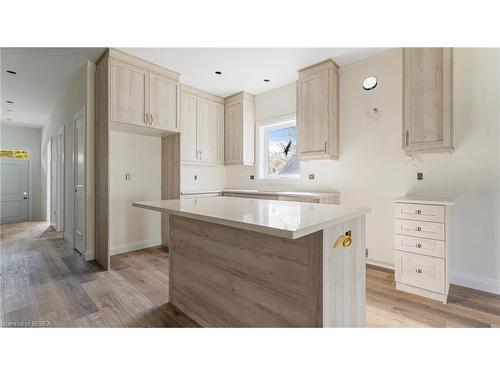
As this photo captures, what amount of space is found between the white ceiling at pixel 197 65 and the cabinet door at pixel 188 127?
11.2 inches

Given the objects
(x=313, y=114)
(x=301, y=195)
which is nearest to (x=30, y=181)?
(x=301, y=195)

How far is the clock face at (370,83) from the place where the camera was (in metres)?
2.97

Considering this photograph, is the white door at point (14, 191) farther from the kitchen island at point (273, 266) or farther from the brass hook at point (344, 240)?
the brass hook at point (344, 240)

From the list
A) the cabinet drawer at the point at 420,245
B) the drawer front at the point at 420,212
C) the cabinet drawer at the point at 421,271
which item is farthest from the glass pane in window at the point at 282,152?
the cabinet drawer at the point at 421,271

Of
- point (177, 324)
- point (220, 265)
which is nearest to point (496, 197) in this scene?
point (220, 265)

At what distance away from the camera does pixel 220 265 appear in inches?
65.1

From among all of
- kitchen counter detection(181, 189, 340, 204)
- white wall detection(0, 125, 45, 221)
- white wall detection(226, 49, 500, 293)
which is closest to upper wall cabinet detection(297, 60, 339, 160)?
white wall detection(226, 49, 500, 293)

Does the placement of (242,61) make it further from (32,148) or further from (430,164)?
(32,148)

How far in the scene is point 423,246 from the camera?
2195mm

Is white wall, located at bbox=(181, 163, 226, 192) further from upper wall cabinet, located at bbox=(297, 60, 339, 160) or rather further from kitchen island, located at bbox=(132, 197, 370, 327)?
kitchen island, located at bbox=(132, 197, 370, 327)

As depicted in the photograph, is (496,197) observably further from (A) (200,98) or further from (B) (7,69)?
(B) (7,69)

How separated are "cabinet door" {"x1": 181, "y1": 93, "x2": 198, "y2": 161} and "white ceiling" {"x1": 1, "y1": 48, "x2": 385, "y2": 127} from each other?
29 centimetres

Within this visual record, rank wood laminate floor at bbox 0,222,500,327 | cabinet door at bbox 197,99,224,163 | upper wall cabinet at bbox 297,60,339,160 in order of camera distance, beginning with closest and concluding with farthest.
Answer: wood laminate floor at bbox 0,222,500,327, upper wall cabinet at bbox 297,60,339,160, cabinet door at bbox 197,99,224,163

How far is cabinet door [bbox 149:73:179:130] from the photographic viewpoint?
128 inches
